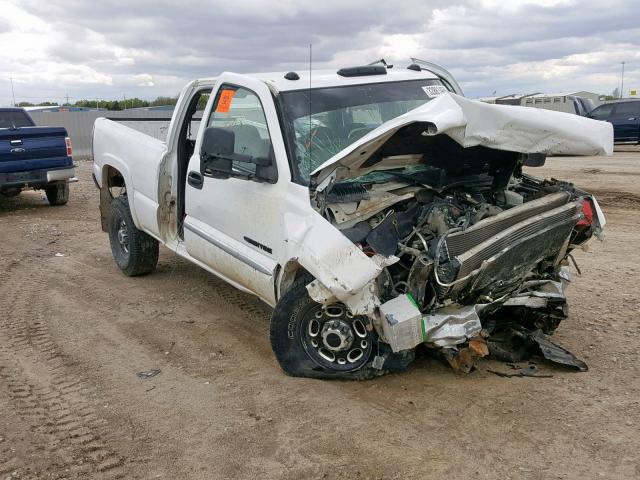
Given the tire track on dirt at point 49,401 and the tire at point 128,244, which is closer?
the tire track on dirt at point 49,401

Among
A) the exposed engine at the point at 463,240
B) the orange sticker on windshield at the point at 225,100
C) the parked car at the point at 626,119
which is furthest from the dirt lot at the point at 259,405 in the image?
the parked car at the point at 626,119

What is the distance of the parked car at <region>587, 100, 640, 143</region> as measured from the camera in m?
21.7

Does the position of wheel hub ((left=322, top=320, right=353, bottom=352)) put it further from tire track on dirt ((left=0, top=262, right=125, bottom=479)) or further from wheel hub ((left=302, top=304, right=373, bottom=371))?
tire track on dirt ((left=0, top=262, right=125, bottom=479))

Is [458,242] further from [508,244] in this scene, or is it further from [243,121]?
[243,121]

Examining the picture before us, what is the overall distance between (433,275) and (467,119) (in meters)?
0.95

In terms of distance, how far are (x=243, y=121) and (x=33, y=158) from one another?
7790 millimetres

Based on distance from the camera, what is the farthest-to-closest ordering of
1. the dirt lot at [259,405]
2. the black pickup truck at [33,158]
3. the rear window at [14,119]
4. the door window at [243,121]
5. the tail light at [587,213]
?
the rear window at [14,119]
the black pickup truck at [33,158]
the door window at [243,121]
the tail light at [587,213]
the dirt lot at [259,405]

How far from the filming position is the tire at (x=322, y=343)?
4152 millimetres

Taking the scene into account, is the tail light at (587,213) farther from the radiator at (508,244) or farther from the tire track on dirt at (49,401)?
the tire track on dirt at (49,401)

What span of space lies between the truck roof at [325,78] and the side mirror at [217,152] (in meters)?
0.56

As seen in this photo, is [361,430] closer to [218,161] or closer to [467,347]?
[467,347]

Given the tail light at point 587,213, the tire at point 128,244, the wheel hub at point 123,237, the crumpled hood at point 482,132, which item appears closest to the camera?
the crumpled hood at point 482,132

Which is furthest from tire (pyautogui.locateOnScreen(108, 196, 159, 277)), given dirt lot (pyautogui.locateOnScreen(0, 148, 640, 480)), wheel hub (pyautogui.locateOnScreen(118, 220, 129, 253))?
dirt lot (pyautogui.locateOnScreen(0, 148, 640, 480))

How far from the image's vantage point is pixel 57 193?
12531mm
